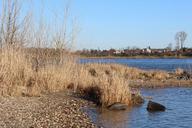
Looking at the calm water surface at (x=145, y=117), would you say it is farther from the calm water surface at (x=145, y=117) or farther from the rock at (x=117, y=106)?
the rock at (x=117, y=106)

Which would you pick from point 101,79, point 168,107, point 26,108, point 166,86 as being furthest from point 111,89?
point 166,86

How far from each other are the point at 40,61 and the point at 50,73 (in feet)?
6.75

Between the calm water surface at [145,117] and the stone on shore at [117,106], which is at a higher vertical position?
the stone on shore at [117,106]

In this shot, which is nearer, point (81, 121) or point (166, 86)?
point (81, 121)

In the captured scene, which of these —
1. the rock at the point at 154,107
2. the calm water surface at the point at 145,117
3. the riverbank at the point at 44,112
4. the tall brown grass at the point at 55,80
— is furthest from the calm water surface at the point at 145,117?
the tall brown grass at the point at 55,80

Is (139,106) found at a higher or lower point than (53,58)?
lower

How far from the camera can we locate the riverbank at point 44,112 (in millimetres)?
13891

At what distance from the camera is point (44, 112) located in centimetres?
1642

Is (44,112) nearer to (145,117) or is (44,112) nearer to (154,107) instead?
(145,117)

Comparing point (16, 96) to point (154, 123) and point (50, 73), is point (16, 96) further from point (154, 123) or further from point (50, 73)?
→ point (154, 123)

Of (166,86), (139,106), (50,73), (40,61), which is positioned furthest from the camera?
(166,86)

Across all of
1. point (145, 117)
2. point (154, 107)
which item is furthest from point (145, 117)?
point (154, 107)

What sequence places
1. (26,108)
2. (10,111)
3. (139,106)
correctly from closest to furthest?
(10,111) → (26,108) → (139,106)

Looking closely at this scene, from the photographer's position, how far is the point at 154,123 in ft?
55.8
